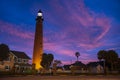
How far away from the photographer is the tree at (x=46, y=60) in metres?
95.5

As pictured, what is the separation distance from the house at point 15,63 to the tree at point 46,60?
6629 millimetres

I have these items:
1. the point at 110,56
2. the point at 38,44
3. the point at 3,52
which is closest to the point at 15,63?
the point at 3,52

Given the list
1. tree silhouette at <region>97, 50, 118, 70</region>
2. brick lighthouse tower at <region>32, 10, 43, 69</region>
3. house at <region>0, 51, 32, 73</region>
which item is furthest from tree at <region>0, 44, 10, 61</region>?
tree silhouette at <region>97, 50, 118, 70</region>

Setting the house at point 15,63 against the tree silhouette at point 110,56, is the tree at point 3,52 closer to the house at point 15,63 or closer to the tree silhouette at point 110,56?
the house at point 15,63

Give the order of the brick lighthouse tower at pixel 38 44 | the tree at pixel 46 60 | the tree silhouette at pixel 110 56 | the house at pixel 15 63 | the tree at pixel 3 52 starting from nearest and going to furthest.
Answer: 1. the tree at pixel 3 52
2. the house at pixel 15 63
3. the brick lighthouse tower at pixel 38 44
4. the tree at pixel 46 60
5. the tree silhouette at pixel 110 56

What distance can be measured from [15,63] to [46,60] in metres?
16.9

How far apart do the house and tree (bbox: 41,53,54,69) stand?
663 centimetres

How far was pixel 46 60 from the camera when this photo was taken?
97188mm

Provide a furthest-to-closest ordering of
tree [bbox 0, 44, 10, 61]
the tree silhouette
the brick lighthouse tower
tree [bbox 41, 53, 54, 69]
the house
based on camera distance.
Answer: the tree silhouette, tree [bbox 41, 53, 54, 69], the brick lighthouse tower, the house, tree [bbox 0, 44, 10, 61]

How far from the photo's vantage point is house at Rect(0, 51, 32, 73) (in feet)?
260

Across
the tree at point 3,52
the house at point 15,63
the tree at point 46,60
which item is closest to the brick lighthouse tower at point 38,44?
the tree at point 46,60

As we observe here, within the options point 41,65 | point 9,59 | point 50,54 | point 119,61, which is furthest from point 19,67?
point 119,61

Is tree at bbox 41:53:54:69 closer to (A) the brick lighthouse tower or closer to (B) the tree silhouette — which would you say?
(A) the brick lighthouse tower

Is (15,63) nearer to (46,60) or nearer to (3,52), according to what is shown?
(3,52)
